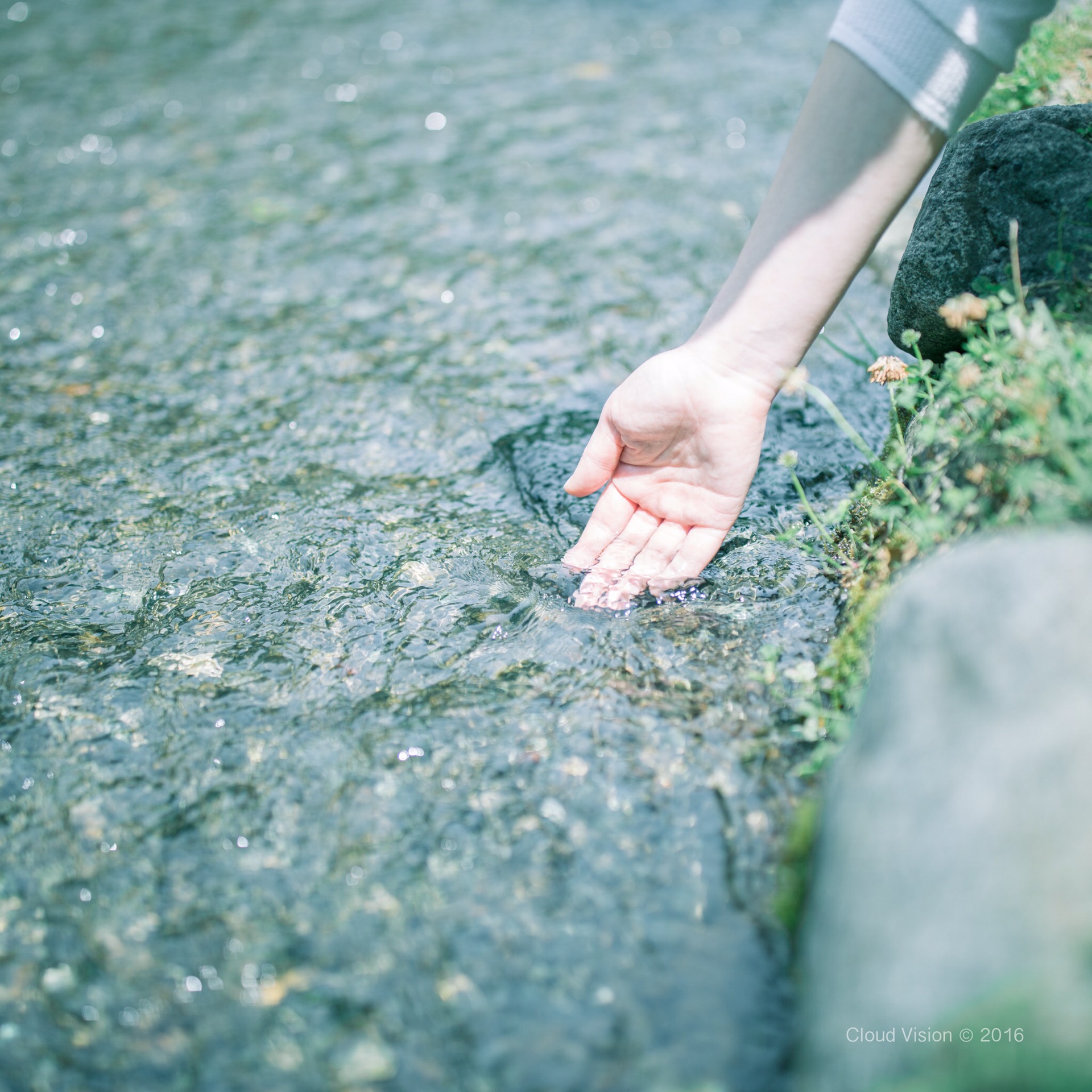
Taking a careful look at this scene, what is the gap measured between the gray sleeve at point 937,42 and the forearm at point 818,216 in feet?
0.12

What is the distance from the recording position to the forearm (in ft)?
6.93

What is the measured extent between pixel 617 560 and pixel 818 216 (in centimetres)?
108

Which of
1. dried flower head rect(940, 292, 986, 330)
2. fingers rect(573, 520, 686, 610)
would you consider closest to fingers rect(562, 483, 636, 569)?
fingers rect(573, 520, 686, 610)

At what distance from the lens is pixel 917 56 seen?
203cm

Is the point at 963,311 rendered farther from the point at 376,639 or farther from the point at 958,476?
the point at 376,639

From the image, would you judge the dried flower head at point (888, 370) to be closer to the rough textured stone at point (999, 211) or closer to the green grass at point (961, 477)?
the green grass at point (961, 477)

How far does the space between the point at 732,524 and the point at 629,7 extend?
6.35 m

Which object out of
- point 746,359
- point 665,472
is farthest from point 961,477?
point 665,472

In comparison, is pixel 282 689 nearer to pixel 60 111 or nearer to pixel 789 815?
pixel 789 815

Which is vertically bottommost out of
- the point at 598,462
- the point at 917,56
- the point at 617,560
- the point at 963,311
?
the point at 617,560

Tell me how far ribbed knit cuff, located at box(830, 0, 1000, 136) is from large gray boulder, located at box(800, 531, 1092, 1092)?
1.19 metres

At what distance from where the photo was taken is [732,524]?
8.68 ft

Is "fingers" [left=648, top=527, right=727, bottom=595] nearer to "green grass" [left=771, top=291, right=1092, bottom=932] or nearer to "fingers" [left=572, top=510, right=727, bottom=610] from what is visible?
"fingers" [left=572, top=510, right=727, bottom=610]

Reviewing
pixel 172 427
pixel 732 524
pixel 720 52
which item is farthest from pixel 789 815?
pixel 720 52
